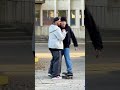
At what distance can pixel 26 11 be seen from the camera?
15.4 ft

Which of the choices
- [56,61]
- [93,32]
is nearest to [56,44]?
[56,61]

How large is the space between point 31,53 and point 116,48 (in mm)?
964

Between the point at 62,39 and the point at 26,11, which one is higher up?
the point at 26,11

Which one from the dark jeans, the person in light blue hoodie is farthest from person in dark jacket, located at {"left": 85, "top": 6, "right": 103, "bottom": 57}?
the dark jeans

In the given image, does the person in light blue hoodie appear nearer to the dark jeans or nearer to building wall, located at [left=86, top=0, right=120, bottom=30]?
the dark jeans

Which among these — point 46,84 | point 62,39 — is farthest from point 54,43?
point 46,84

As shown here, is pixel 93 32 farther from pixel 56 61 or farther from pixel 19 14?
pixel 56 61

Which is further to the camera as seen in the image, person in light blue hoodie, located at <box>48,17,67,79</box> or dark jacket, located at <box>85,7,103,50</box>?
person in light blue hoodie, located at <box>48,17,67,79</box>

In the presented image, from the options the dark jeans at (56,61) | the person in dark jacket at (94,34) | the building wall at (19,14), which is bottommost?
the dark jeans at (56,61)

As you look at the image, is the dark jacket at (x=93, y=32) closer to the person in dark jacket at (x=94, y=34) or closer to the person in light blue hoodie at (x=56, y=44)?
the person in dark jacket at (x=94, y=34)

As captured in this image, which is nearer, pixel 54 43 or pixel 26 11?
pixel 26 11

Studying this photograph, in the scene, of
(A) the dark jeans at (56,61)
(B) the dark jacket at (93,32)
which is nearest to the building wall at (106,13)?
(B) the dark jacket at (93,32)

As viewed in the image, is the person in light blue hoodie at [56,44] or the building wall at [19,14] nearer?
the building wall at [19,14]

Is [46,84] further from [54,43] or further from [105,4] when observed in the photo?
[105,4]
